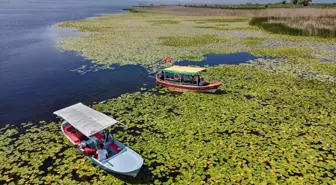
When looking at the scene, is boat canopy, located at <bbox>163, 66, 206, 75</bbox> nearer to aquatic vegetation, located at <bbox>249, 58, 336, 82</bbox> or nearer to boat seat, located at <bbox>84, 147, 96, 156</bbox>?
aquatic vegetation, located at <bbox>249, 58, 336, 82</bbox>

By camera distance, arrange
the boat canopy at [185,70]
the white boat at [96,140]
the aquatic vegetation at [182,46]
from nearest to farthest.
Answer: the white boat at [96,140]
the boat canopy at [185,70]
the aquatic vegetation at [182,46]

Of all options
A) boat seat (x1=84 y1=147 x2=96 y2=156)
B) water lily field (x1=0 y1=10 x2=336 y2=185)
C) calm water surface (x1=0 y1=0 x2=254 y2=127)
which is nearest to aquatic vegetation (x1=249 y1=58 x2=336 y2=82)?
water lily field (x1=0 y1=10 x2=336 y2=185)

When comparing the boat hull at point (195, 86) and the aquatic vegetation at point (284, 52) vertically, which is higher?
the aquatic vegetation at point (284, 52)

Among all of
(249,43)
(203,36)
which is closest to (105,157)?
(249,43)

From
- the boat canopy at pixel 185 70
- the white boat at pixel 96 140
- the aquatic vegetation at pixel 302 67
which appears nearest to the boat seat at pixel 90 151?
the white boat at pixel 96 140

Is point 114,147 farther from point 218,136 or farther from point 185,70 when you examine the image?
point 185,70

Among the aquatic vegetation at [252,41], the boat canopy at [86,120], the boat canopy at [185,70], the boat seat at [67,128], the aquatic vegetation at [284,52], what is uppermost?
the aquatic vegetation at [252,41]

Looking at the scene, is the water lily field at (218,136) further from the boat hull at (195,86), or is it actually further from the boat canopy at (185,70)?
the boat canopy at (185,70)

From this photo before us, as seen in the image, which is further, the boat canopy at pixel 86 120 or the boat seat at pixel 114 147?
the boat seat at pixel 114 147
